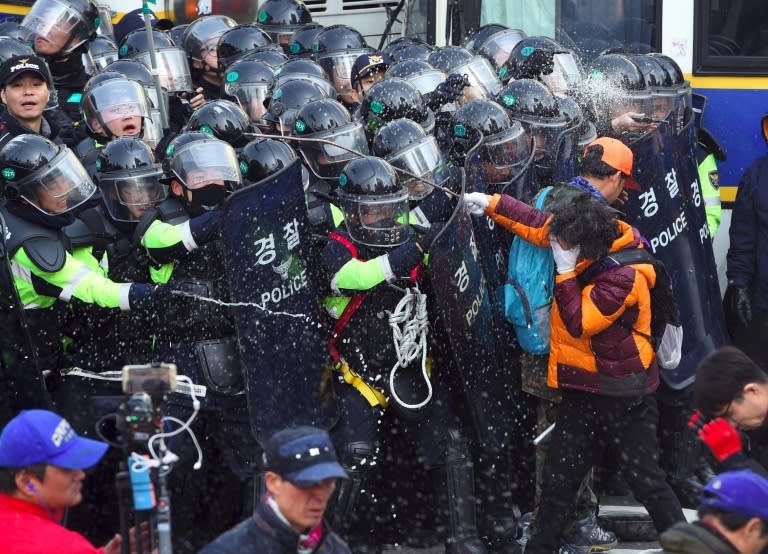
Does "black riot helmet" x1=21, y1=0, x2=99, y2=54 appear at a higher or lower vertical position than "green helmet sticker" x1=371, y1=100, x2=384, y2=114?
higher

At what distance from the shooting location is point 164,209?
22.3ft

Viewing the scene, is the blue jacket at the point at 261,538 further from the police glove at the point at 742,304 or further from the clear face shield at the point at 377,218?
the police glove at the point at 742,304

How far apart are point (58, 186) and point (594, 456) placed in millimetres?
2568

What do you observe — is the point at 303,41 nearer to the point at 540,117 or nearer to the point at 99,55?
the point at 99,55

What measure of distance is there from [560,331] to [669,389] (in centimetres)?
137

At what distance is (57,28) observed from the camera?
9023mm

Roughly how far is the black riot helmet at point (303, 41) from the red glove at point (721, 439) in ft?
16.3

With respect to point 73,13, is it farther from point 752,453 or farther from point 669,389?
point 752,453

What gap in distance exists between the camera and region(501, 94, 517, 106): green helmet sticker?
311 inches

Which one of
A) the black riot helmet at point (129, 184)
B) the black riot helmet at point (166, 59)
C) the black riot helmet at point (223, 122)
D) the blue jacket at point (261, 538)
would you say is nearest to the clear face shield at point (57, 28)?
the black riot helmet at point (166, 59)

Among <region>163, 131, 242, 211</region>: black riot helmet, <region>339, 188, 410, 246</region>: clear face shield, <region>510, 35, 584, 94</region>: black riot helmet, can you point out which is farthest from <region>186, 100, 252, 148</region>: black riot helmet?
<region>510, 35, 584, 94</region>: black riot helmet

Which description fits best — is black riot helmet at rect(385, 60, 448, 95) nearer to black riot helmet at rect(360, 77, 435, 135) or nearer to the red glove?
black riot helmet at rect(360, 77, 435, 135)

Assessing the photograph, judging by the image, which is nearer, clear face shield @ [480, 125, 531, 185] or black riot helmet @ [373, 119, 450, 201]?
black riot helmet @ [373, 119, 450, 201]

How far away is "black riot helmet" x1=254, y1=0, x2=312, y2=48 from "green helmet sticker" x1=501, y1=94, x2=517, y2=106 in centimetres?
284
